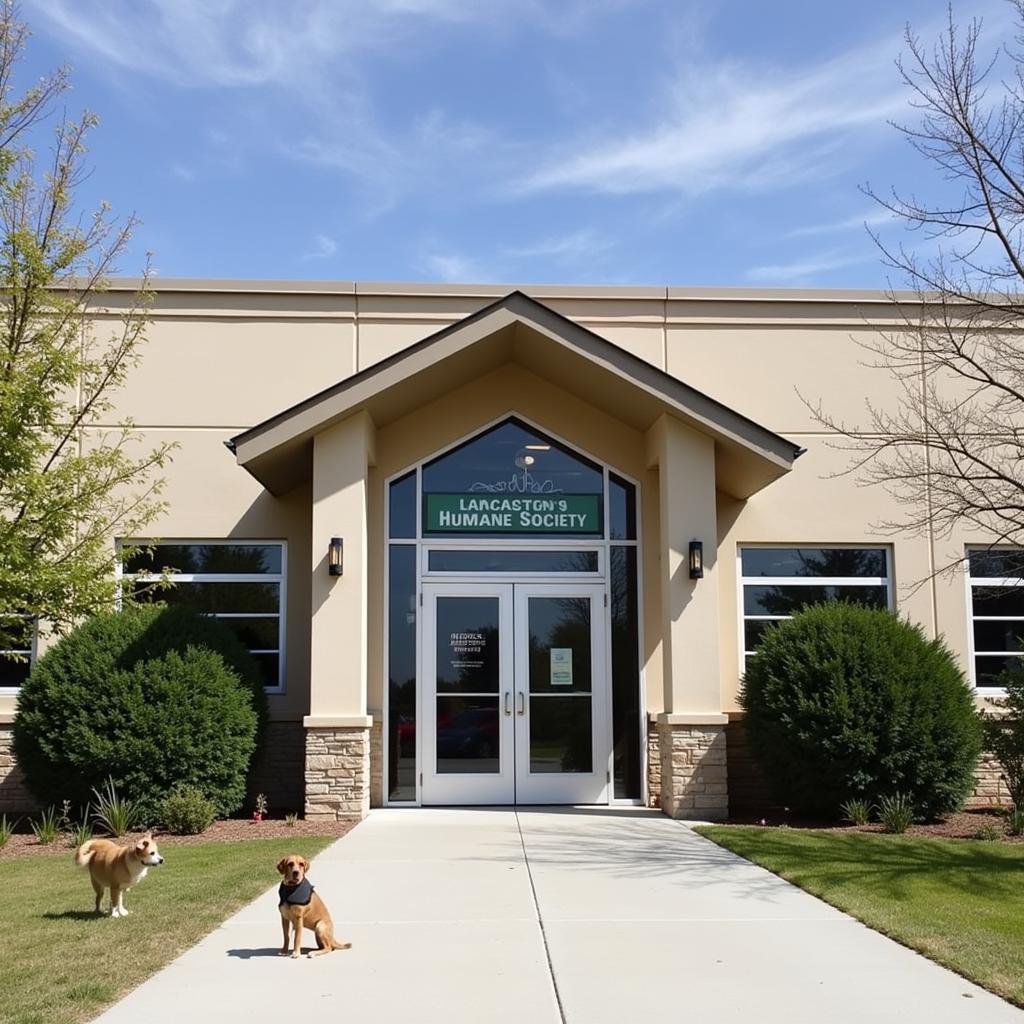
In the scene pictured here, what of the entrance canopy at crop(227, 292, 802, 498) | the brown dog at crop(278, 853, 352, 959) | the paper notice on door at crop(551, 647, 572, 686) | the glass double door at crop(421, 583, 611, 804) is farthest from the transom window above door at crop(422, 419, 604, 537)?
the brown dog at crop(278, 853, 352, 959)

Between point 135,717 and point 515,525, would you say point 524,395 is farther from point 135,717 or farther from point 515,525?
point 135,717

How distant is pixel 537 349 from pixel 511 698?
13.8ft

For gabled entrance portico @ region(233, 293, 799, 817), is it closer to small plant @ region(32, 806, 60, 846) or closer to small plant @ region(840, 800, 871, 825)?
small plant @ region(840, 800, 871, 825)

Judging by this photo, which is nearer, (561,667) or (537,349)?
(537,349)

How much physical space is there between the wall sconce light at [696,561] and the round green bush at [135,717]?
5185 millimetres

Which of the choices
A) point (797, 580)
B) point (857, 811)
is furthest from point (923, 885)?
point (797, 580)

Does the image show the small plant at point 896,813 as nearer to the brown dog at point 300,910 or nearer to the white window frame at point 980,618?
the white window frame at point 980,618

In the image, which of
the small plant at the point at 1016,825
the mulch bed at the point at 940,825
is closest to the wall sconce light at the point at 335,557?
the mulch bed at the point at 940,825

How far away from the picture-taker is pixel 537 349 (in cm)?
1402

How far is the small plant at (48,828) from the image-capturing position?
11852 millimetres

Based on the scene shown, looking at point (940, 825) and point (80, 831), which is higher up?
point (80, 831)

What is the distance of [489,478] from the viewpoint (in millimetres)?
14914

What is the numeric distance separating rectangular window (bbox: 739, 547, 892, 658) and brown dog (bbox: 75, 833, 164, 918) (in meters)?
9.55

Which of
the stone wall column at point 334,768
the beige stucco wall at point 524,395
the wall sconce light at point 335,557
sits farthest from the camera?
the beige stucco wall at point 524,395
